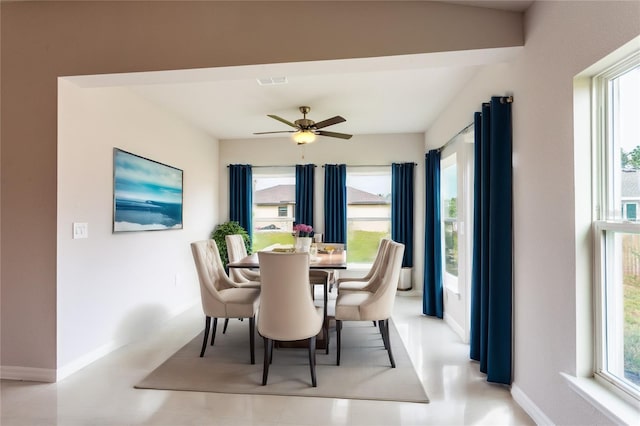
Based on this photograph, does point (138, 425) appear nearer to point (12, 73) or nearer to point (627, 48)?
point (12, 73)

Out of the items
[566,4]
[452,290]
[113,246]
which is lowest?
[452,290]

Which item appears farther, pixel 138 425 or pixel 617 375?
pixel 138 425

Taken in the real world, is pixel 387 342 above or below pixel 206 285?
below

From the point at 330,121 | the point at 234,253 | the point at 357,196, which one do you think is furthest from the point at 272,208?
the point at 330,121

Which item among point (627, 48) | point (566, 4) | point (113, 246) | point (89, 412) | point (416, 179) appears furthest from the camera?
point (416, 179)

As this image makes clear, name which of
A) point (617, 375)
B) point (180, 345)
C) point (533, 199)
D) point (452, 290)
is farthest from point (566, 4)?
point (180, 345)

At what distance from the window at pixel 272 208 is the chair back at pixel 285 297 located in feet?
10.8

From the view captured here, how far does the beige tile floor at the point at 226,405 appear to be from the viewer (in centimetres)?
201

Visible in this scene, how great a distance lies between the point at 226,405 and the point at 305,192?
366cm

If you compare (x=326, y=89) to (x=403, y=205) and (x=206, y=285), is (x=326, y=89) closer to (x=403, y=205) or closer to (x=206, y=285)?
(x=206, y=285)

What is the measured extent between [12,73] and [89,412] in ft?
8.41

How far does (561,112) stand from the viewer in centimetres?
174

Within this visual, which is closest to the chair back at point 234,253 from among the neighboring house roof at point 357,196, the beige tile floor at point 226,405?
the beige tile floor at point 226,405

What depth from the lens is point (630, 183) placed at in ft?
4.82
